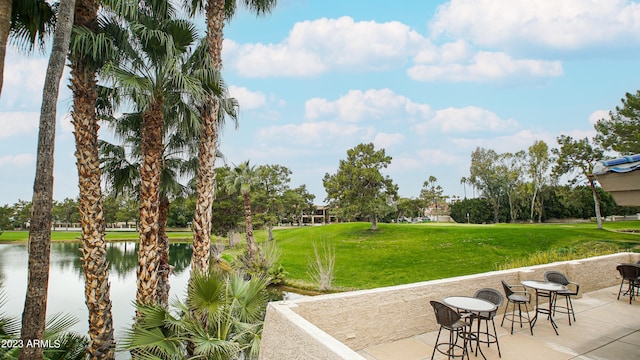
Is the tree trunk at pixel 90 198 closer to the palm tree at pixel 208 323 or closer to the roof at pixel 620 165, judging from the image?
the palm tree at pixel 208 323

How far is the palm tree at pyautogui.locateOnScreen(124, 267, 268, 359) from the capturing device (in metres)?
5.29

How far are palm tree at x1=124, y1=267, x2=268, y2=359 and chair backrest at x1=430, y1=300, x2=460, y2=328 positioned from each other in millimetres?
3054

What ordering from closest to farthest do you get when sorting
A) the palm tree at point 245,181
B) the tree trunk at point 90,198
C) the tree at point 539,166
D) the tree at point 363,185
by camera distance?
the tree trunk at point 90,198, the palm tree at point 245,181, the tree at point 363,185, the tree at point 539,166

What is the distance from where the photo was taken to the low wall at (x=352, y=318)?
3127 millimetres

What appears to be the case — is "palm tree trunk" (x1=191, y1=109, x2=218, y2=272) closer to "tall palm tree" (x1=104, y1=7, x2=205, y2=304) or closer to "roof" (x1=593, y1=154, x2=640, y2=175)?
"tall palm tree" (x1=104, y1=7, x2=205, y2=304)

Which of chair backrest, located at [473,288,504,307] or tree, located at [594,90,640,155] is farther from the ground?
tree, located at [594,90,640,155]

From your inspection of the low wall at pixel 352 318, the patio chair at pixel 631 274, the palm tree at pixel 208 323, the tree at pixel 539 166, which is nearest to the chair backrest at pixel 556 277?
the low wall at pixel 352 318

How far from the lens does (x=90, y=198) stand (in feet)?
22.9

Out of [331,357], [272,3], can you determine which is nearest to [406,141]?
[272,3]

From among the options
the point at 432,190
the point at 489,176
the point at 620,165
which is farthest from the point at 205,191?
the point at 432,190

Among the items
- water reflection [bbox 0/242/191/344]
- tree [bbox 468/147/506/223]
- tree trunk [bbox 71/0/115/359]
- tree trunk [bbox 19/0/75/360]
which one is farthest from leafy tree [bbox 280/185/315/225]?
tree trunk [bbox 19/0/75/360]

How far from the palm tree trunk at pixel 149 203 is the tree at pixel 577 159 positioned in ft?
103

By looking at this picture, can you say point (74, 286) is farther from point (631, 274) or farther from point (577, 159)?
point (577, 159)

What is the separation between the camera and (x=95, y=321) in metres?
6.88
